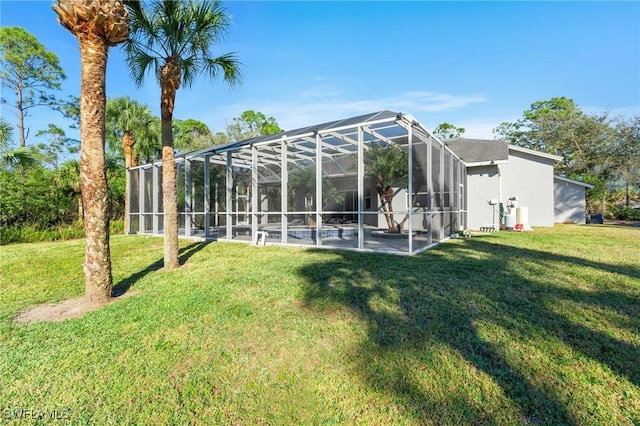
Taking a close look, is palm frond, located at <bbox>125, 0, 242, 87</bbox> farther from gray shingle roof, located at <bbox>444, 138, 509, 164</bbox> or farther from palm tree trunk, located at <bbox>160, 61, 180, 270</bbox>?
gray shingle roof, located at <bbox>444, 138, 509, 164</bbox>

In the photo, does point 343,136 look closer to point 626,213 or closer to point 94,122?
point 94,122

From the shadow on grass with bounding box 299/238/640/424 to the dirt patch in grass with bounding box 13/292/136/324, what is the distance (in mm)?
3080

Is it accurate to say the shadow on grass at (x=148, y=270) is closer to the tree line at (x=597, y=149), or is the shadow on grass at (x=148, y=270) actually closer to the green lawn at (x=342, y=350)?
the green lawn at (x=342, y=350)

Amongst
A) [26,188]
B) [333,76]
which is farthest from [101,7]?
[26,188]

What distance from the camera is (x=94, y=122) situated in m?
4.14

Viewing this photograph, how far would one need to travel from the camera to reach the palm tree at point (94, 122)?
4082 mm

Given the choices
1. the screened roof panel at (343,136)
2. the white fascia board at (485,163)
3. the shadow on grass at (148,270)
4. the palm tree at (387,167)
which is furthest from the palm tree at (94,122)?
the white fascia board at (485,163)

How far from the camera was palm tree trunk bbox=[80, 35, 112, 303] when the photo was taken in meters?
4.11

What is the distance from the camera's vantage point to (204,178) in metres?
10.9

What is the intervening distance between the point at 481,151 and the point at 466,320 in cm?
1358

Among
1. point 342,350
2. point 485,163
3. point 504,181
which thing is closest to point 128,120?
point 342,350

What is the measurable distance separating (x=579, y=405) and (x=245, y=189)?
11.4 meters

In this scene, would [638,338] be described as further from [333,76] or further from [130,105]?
[130,105]

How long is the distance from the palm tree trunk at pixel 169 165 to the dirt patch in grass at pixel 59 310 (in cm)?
156
